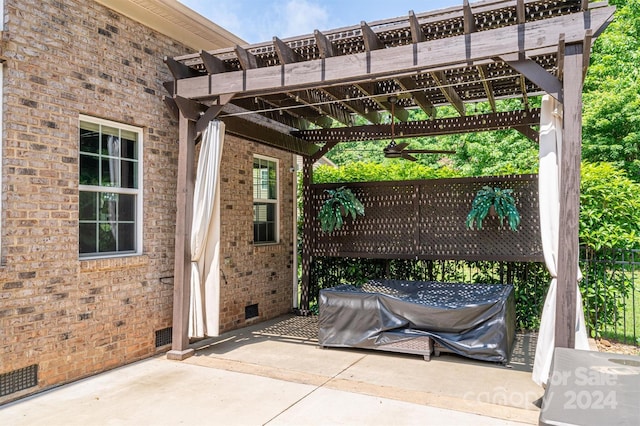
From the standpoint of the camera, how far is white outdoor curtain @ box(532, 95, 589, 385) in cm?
390

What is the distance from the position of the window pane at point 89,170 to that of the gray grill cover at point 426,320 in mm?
2879

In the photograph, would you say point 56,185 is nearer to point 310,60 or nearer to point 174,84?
point 174,84

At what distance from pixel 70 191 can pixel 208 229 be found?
59.4 inches

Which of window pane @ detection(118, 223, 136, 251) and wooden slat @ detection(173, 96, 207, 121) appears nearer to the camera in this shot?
window pane @ detection(118, 223, 136, 251)

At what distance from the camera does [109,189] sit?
494 cm

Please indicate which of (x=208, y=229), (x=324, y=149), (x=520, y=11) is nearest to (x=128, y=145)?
(x=208, y=229)

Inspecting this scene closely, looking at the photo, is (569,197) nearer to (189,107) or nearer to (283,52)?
(283,52)

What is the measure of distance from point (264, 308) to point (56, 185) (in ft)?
13.0

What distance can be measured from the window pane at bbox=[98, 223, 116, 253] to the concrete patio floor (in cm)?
127

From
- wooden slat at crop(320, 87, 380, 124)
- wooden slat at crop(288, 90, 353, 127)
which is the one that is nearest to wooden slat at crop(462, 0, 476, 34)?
wooden slat at crop(320, 87, 380, 124)

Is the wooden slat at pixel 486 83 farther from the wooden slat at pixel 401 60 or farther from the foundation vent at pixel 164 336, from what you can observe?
the foundation vent at pixel 164 336

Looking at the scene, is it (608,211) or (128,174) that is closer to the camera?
(128,174)

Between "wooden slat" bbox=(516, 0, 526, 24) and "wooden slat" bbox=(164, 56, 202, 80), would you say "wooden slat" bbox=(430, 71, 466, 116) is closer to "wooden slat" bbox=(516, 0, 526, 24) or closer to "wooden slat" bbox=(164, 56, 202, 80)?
"wooden slat" bbox=(516, 0, 526, 24)

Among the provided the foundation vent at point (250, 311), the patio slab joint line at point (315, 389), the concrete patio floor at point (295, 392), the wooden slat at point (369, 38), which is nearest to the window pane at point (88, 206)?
the concrete patio floor at point (295, 392)
